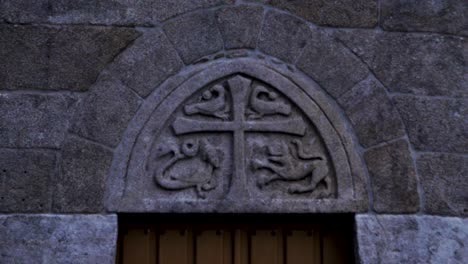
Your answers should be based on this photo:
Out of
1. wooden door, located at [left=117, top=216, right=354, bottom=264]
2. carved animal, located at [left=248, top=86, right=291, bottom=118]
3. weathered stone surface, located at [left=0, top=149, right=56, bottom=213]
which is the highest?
carved animal, located at [left=248, top=86, right=291, bottom=118]

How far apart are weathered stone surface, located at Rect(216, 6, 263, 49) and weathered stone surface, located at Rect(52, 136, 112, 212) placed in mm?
840

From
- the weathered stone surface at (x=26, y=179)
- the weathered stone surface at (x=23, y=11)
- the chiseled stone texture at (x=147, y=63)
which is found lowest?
the weathered stone surface at (x=26, y=179)

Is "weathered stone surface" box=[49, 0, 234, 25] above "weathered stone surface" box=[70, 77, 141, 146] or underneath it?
above

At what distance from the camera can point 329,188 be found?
3.64 meters

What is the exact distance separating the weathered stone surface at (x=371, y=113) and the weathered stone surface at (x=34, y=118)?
136 centimetres

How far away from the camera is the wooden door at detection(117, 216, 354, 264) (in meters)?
3.63

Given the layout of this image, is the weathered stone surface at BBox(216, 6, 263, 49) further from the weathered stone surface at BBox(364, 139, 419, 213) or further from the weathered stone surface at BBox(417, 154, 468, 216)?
the weathered stone surface at BBox(417, 154, 468, 216)

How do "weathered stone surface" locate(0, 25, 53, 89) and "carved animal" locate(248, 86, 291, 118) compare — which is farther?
"carved animal" locate(248, 86, 291, 118)

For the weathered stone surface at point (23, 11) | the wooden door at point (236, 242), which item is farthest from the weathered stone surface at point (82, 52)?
the wooden door at point (236, 242)

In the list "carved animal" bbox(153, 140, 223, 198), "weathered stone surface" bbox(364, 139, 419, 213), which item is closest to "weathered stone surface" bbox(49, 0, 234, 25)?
"carved animal" bbox(153, 140, 223, 198)

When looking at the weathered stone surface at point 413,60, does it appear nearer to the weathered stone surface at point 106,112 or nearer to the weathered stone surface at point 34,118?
the weathered stone surface at point 106,112

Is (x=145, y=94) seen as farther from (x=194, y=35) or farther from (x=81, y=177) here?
(x=81, y=177)

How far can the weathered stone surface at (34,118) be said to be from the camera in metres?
3.53

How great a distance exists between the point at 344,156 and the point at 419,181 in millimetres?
392
